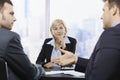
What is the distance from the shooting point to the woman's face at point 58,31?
411cm

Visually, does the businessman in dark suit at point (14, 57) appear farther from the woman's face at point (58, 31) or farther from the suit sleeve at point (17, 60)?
the woman's face at point (58, 31)

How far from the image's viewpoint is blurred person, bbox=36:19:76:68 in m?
4.02

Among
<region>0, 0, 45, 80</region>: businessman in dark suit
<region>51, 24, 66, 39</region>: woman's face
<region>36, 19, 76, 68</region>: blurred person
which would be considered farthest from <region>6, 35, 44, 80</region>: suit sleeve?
<region>51, 24, 66, 39</region>: woman's face

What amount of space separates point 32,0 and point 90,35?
4.14 ft

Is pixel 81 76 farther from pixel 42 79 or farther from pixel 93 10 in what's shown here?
pixel 93 10

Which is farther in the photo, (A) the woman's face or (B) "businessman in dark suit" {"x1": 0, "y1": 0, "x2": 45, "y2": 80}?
(A) the woman's face

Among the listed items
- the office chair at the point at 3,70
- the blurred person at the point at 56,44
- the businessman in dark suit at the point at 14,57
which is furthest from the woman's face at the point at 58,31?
the office chair at the point at 3,70

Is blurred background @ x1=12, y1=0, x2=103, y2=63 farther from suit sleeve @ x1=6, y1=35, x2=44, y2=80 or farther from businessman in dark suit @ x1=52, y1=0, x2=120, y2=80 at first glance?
businessman in dark suit @ x1=52, y1=0, x2=120, y2=80

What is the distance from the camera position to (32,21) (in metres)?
4.96

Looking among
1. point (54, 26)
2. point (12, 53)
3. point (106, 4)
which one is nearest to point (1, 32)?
point (12, 53)

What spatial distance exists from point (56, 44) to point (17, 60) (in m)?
2.14

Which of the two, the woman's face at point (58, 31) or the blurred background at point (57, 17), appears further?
the blurred background at point (57, 17)

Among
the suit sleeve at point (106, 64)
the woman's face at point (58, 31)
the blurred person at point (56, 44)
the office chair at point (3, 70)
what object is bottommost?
the blurred person at point (56, 44)

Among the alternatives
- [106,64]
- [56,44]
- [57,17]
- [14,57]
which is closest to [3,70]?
[14,57]
